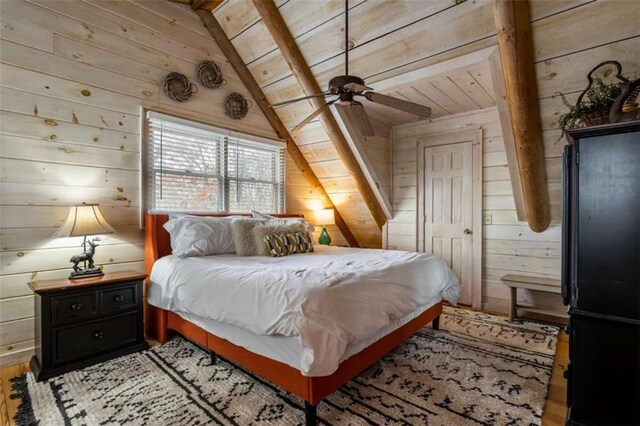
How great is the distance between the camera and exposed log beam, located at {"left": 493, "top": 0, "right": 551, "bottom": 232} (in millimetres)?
2132

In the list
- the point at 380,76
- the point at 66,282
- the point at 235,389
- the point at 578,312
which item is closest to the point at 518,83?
the point at 380,76

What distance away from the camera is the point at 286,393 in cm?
204

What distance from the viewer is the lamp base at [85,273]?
2.49m

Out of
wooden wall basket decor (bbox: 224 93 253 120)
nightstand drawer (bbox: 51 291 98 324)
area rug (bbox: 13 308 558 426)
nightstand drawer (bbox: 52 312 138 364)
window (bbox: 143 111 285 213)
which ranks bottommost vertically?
area rug (bbox: 13 308 558 426)

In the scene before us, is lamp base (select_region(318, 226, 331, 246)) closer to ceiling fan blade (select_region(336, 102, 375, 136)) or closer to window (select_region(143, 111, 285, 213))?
window (select_region(143, 111, 285, 213))

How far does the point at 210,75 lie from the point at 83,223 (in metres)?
2.06

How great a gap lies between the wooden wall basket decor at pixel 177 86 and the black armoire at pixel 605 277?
3.32 meters

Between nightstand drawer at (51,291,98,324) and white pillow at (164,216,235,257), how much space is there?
68cm

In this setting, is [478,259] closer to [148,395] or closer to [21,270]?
[148,395]

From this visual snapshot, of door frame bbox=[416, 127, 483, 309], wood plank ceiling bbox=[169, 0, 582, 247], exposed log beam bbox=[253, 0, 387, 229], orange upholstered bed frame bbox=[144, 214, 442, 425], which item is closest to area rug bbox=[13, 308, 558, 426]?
orange upholstered bed frame bbox=[144, 214, 442, 425]

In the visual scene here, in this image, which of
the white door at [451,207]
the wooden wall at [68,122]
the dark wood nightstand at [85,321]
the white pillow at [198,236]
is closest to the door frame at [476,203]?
the white door at [451,207]

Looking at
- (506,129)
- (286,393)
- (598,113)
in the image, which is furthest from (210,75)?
(598,113)

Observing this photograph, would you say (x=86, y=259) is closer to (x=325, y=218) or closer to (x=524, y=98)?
(x=325, y=218)

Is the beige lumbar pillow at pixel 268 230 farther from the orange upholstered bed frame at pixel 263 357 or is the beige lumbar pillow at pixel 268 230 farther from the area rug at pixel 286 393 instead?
the area rug at pixel 286 393
